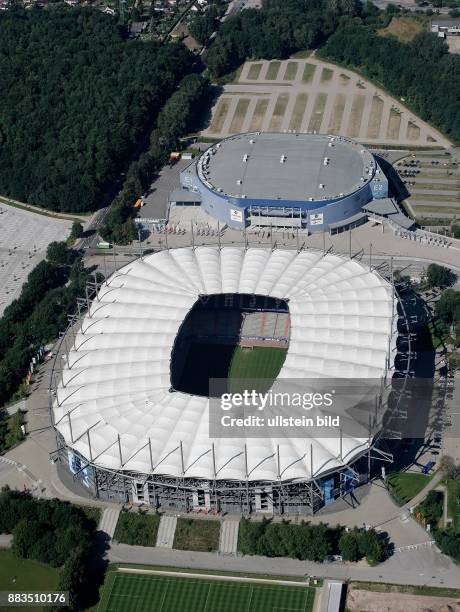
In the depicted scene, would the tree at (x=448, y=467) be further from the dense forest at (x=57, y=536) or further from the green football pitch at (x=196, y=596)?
the dense forest at (x=57, y=536)

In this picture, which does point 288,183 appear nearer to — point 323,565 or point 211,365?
point 211,365

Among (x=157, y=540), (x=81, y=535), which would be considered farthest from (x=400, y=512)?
(x=81, y=535)

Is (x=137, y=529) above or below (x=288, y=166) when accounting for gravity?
Answer: below

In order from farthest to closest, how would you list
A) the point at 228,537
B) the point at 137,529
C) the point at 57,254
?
the point at 57,254, the point at 137,529, the point at 228,537

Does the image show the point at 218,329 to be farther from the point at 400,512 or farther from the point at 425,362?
the point at 400,512

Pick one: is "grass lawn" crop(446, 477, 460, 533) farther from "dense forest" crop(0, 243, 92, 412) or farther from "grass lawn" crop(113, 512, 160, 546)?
"dense forest" crop(0, 243, 92, 412)

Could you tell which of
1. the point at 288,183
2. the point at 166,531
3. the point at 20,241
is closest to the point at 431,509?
the point at 166,531

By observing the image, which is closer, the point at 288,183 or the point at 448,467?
the point at 448,467
